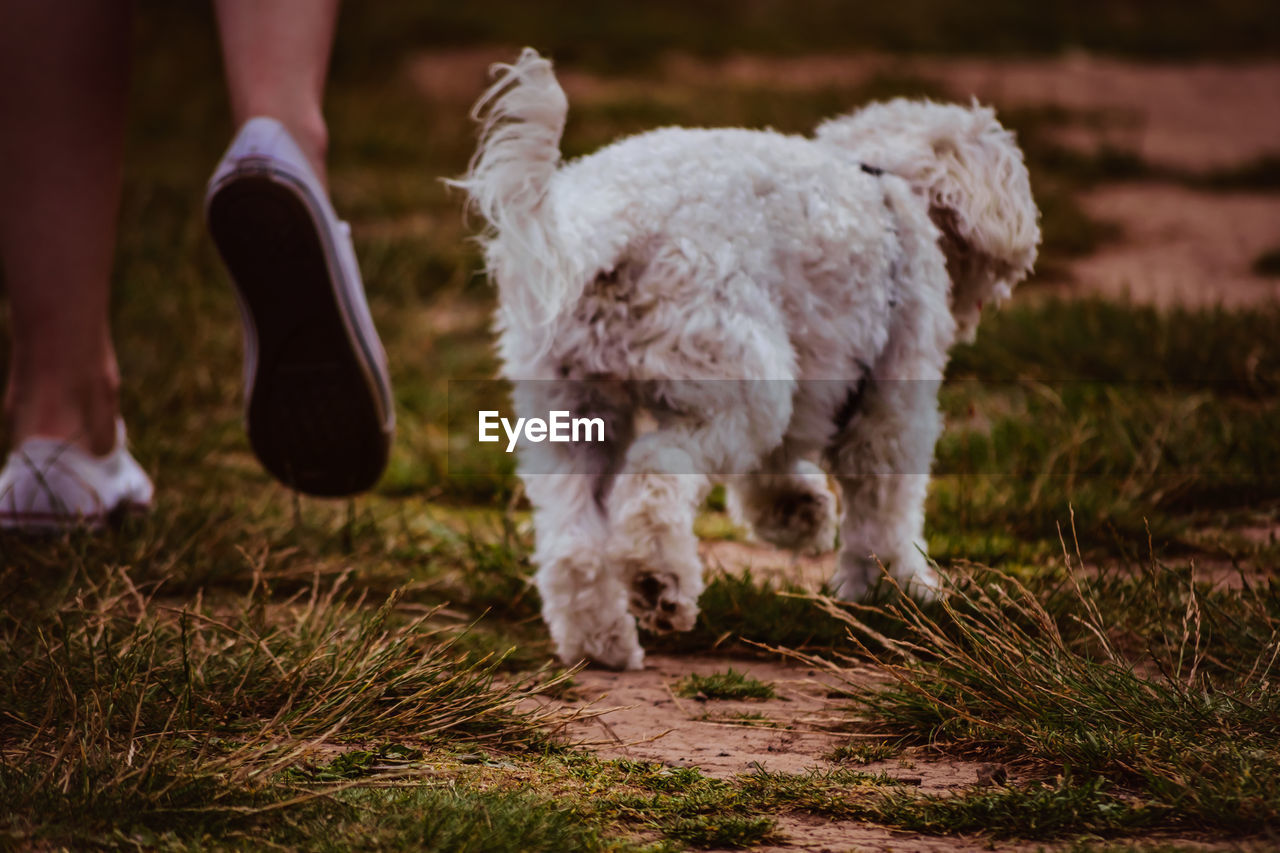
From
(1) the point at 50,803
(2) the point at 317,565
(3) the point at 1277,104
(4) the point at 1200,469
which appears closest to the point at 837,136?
(4) the point at 1200,469

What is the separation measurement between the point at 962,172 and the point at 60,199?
7.34 ft

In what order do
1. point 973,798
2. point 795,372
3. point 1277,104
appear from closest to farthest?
point 973,798 < point 795,372 < point 1277,104

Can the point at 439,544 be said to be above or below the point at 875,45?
below

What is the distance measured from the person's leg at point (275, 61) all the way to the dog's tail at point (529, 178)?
0.54 metres

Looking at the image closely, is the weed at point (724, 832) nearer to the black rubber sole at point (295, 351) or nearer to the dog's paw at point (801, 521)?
the black rubber sole at point (295, 351)

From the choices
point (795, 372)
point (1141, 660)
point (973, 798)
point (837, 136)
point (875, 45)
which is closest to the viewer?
point (973, 798)

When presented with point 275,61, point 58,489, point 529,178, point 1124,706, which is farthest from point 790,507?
point 58,489

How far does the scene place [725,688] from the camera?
2.51 metres

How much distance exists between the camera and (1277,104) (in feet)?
36.2

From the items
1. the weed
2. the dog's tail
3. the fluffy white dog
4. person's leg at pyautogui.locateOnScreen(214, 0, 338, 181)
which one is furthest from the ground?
person's leg at pyautogui.locateOnScreen(214, 0, 338, 181)

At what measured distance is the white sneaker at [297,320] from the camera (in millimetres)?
2672

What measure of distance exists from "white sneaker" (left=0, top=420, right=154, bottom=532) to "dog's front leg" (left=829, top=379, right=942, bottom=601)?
6.03 ft

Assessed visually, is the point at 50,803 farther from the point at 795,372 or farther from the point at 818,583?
the point at 818,583

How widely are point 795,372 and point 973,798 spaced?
1.15 meters
